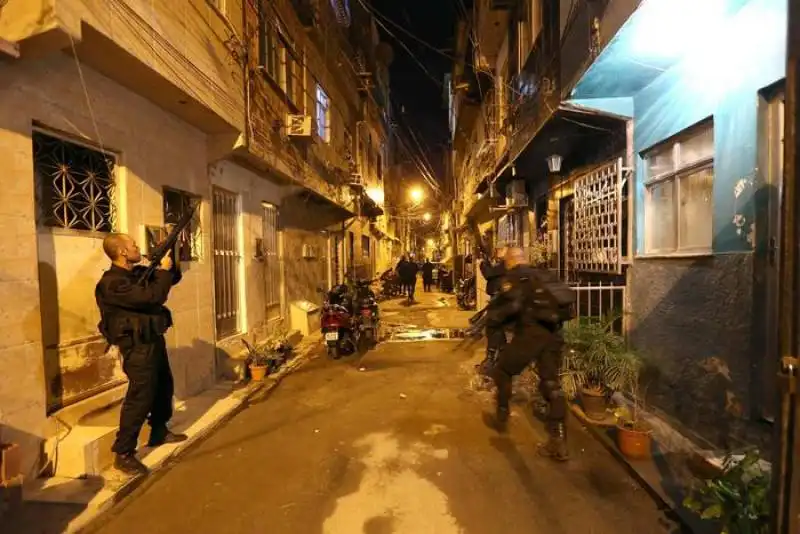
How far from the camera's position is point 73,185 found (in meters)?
4.42

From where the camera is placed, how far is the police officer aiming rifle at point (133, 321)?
3.87m

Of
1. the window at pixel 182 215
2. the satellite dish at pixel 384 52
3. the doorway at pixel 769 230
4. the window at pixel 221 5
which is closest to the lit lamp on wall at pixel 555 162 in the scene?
the doorway at pixel 769 230

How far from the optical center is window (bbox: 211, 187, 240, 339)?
296 inches

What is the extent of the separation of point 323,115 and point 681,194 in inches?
428

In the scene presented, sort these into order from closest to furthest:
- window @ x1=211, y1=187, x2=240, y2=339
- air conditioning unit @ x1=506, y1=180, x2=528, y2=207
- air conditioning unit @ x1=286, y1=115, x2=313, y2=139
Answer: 1. window @ x1=211, y1=187, x2=240, y2=339
2. air conditioning unit @ x1=286, y1=115, x2=313, y2=139
3. air conditioning unit @ x1=506, y1=180, x2=528, y2=207

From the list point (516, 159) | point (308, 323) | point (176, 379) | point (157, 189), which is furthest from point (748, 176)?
point (308, 323)

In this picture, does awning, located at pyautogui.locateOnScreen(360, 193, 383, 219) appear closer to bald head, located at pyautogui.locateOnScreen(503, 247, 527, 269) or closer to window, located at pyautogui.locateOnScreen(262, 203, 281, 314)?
window, located at pyautogui.locateOnScreen(262, 203, 281, 314)

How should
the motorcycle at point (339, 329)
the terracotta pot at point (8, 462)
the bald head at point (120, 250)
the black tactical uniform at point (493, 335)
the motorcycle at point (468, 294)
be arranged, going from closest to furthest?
the terracotta pot at point (8, 462), the bald head at point (120, 250), the black tactical uniform at point (493, 335), the motorcycle at point (339, 329), the motorcycle at point (468, 294)

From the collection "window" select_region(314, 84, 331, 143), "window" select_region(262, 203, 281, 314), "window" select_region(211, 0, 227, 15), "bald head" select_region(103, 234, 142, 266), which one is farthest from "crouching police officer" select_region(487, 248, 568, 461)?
"window" select_region(314, 84, 331, 143)

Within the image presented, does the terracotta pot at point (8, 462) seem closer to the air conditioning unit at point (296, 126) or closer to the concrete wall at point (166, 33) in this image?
the concrete wall at point (166, 33)

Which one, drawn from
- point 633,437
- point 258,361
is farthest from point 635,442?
point 258,361

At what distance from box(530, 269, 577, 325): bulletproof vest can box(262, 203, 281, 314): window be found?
6.57 metres

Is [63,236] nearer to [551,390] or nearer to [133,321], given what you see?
[133,321]

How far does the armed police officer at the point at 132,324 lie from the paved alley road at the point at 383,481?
1.66ft
